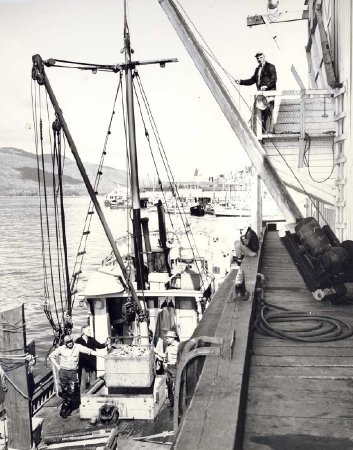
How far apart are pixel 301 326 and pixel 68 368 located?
6.48 meters

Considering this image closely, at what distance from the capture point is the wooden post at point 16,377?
7.81 meters

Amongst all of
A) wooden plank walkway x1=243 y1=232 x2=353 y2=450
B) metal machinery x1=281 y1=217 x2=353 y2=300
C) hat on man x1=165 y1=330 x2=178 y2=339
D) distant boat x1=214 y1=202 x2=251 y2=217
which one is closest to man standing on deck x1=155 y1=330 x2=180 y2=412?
hat on man x1=165 y1=330 x2=178 y2=339

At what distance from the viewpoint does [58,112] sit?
36.6 feet

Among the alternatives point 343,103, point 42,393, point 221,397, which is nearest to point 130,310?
point 42,393

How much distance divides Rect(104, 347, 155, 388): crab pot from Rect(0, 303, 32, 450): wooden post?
169 cm

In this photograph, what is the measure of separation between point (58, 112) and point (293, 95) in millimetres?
5597

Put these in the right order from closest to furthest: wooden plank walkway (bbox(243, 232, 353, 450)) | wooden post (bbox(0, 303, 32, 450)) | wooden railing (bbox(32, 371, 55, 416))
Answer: wooden plank walkway (bbox(243, 232, 353, 450))
wooden post (bbox(0, 303, 32, 450))
wooden railing (bbox(32, 371, 55, 416))

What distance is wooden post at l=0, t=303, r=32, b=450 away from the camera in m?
7.81

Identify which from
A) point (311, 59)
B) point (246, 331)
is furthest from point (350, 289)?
point (311, 59)

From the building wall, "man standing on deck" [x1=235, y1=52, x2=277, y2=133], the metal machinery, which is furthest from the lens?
"man standing on deck" [x1=235, y1=52, x2=277, y2=133]

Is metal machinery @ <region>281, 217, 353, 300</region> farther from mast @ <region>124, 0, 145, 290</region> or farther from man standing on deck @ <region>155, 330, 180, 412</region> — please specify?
mast @ <region>124, 0, 145, 290</region>

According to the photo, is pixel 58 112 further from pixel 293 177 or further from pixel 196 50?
pixel 293 177

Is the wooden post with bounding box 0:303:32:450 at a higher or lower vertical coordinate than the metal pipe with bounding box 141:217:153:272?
lower

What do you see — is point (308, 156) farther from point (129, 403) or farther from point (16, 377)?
point (16, 377)
